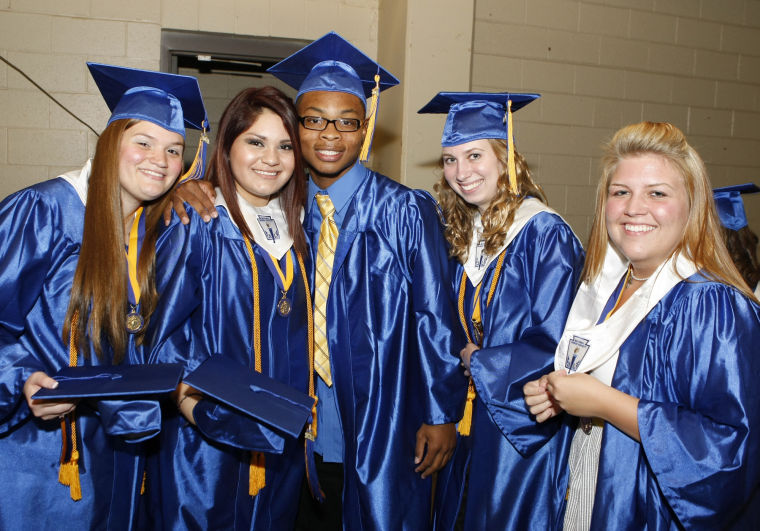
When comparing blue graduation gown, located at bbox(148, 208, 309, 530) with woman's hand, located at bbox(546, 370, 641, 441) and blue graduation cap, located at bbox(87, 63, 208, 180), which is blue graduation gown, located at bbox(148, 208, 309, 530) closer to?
blue graduation cap, located at bbox(87, 63, 208, 180)

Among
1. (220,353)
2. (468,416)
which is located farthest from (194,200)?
(468,416)

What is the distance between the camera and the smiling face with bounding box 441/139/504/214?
206 centimetres

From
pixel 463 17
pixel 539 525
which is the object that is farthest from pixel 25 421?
pixel 463 17

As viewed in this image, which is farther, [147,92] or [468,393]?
[468,393]

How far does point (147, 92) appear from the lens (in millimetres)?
1840

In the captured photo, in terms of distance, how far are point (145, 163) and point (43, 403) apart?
75cm

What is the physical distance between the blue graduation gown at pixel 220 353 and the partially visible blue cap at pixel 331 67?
62 cm

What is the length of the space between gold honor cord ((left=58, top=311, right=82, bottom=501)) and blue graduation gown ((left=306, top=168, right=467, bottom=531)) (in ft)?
2.57

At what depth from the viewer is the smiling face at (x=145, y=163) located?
5.72 ft

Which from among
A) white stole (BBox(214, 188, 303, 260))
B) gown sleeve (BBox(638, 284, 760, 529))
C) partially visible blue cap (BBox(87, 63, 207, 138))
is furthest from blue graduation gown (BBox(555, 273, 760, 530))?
partially visible blue cap (BBox(87, 63, 207, 138))

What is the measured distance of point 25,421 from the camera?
1645 mm

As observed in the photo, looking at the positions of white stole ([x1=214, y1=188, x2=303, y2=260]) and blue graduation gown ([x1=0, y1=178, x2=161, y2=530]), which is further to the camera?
white stole ([x1=214, y1=188, x2=303, y2=260])

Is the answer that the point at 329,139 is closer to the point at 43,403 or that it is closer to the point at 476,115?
the point at 476,115

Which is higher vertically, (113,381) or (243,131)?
(243,131)
